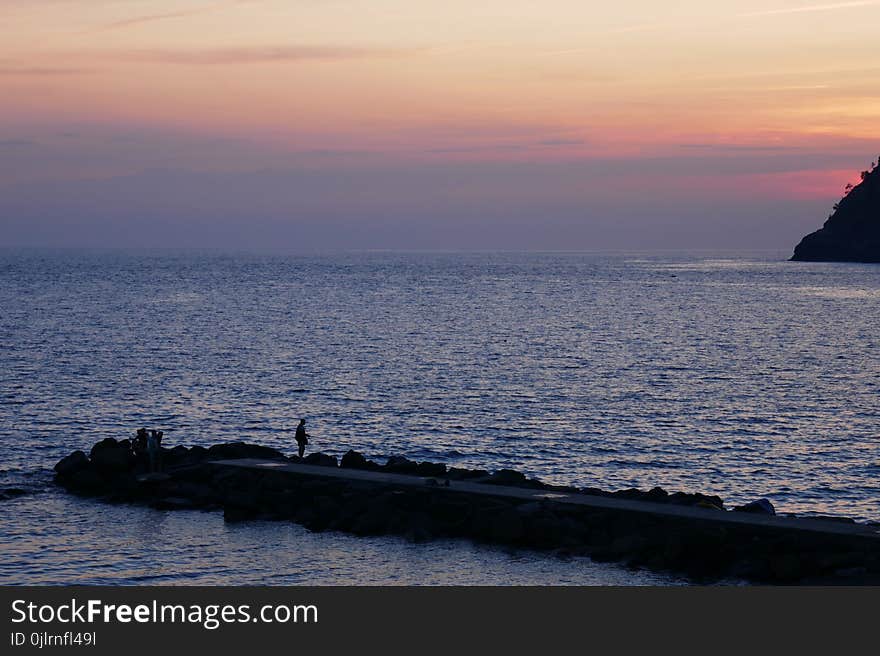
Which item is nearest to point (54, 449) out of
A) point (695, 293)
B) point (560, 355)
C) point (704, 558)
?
point (704, 558)

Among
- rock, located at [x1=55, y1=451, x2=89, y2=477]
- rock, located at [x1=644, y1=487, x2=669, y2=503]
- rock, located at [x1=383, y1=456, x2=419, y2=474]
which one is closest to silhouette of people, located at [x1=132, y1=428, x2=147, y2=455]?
rock, located at [x1=55, y1=451, x2=89, y2=477]

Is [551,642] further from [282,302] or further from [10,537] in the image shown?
[282,302]

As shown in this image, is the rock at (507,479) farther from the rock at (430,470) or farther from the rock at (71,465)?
the rock at (71,465)

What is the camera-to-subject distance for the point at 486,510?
34.5 m

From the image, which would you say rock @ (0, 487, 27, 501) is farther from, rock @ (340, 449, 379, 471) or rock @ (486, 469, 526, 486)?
rock @ (486, 469, 526, 486)

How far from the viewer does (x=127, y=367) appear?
79500 mm

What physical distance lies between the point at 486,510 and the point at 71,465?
54.5ft

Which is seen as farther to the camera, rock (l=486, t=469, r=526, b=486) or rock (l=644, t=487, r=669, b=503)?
rock (l=486, t=469, r=526, b=486)

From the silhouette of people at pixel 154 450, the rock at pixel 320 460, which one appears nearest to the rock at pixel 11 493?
the silhouette of people at pixel 154 450

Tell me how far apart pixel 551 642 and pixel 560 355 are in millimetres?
70776

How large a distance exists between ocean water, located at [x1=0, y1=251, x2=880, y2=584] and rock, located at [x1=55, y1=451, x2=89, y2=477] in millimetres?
1300

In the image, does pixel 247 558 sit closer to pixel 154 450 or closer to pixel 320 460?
pixel 154 450

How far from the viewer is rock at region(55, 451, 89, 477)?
Answer: 41969 millimetres

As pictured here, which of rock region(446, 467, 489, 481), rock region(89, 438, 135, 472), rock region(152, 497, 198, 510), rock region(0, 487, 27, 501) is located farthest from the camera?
rock region(89, 438, 135, 472)
